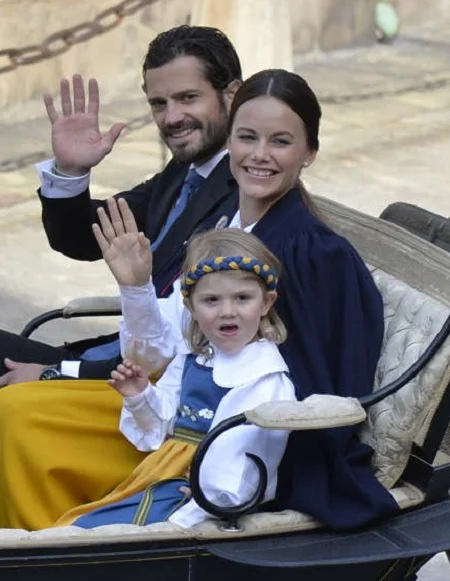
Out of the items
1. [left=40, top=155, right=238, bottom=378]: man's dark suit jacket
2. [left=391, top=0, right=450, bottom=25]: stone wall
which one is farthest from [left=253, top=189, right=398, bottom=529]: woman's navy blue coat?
[left=391, top=0, right=450, bottom=25]: stone wall

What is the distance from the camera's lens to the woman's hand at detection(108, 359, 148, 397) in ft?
10.6

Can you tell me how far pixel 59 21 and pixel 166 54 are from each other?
4761 millimetres

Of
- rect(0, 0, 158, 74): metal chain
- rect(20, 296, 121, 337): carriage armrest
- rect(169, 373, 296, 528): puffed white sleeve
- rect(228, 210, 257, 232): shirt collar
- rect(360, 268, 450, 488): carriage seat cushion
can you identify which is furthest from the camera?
rect(0, 0, 158, 74): metal chain

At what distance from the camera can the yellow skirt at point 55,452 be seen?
11.0 ft

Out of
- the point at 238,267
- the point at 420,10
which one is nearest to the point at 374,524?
the point at 238,267

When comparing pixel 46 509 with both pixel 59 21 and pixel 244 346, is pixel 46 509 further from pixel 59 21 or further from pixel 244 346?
pixel 59 21

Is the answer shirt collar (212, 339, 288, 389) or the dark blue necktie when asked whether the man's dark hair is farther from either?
shirt collar (212, 339, 288, 389)

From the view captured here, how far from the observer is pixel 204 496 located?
3.10 meters

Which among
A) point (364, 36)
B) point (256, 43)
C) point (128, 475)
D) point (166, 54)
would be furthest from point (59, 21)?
point (128, 475)

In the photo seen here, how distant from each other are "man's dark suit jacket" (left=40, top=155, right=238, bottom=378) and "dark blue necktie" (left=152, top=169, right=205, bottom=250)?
3cm

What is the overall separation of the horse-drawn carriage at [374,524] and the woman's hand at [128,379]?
264 mm

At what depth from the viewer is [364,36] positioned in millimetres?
11000

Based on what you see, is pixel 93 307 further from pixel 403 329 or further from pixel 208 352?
pixel 403 329

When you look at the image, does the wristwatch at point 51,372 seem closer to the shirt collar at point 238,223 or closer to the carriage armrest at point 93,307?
the carriage armrest at point 93,307
